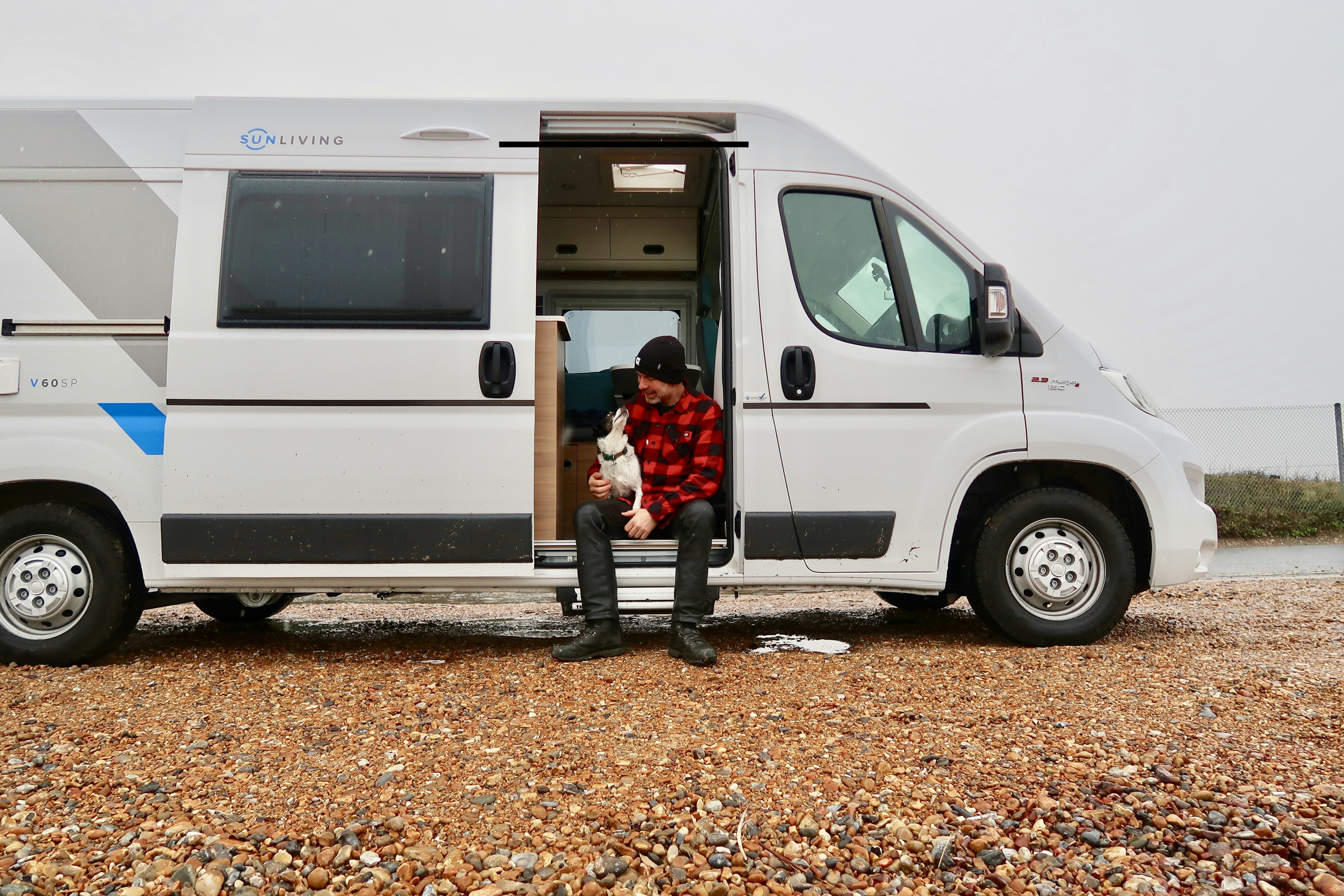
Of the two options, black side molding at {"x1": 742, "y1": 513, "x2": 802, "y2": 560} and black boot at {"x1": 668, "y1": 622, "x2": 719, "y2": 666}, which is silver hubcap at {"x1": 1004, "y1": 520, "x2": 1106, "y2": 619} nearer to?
black side molding at {"x1": 742, "y1": 513, "x2": 802, "y2": 560}

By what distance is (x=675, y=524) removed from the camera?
410 centimetres

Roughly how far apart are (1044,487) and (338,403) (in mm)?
3530

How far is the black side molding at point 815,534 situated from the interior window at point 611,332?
10.8 ft

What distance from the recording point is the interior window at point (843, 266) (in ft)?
13.5

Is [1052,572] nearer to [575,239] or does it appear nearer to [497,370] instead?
[497,370]

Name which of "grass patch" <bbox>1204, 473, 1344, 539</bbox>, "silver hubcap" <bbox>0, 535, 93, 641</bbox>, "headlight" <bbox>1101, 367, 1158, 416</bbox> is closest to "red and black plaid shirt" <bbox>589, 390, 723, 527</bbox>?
"headlight" <bbox>1101, 367, 1158, 416</bbox>

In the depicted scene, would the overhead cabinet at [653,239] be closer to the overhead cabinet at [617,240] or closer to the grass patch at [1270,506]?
the overhead cabinet at [617,240]

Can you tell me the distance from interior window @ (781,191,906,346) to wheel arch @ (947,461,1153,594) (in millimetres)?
898

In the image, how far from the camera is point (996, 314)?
13.2ft

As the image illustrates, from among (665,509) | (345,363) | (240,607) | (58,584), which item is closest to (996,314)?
(665,509)

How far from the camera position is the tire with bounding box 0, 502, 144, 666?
394 centimetres

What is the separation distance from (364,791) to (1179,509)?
3.94 m

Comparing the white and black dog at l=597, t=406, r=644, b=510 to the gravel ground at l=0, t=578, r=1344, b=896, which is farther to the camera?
the white and black dog at l=597, t=406, r=644, b=510

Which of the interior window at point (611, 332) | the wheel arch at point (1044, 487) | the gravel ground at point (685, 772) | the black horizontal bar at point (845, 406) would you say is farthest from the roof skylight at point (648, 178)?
the gravel ground at point (685, 772)
